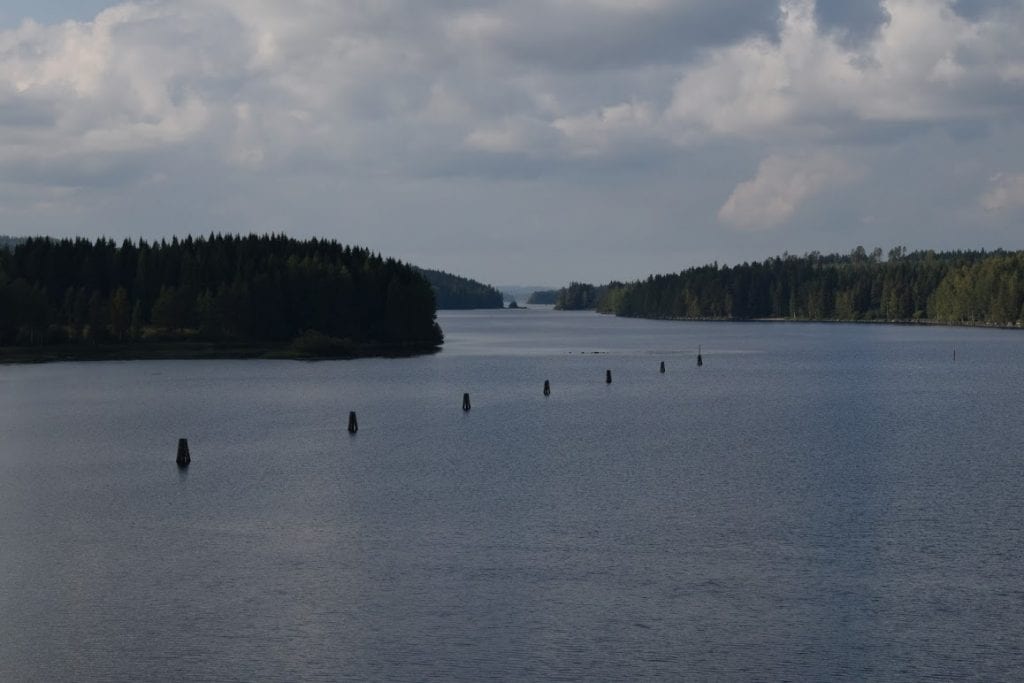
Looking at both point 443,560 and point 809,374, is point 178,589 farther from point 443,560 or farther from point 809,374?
point 809,374

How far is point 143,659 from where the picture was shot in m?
28.5

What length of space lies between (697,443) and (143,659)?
47539 mm

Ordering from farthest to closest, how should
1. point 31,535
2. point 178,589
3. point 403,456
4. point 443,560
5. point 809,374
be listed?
point 809,374 < point 403,456 < point 31,535 < point 443,560 < point 178,589

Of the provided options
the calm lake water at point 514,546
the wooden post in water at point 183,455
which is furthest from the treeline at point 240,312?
the wooden post in water at point 183,455

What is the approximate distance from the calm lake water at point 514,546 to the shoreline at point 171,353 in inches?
3071

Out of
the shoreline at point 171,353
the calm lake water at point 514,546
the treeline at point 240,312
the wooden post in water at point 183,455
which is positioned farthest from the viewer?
the treeline at point 240,312

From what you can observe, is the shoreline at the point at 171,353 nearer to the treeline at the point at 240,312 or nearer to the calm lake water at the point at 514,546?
the treeline at the point at 240,312

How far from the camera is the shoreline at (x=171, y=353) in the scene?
164750 millimetres

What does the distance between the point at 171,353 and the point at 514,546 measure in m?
142

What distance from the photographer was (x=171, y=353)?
6860 inches

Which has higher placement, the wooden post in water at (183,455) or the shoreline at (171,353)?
the shoreline at (171,353)

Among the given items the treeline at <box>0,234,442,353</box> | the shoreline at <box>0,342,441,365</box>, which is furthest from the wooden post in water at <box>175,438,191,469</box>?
the treeline at <box>0,234,442,353</box>

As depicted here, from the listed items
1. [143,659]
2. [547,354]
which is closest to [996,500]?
[143,659]

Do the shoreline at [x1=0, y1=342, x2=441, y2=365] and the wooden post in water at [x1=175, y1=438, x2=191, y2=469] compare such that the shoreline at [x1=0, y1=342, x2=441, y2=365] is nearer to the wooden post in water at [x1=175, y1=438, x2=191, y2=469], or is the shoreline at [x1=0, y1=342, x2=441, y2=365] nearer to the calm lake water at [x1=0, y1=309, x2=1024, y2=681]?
the calm lake water at [x1=0, y1=309, x2=1024, y2=681]
